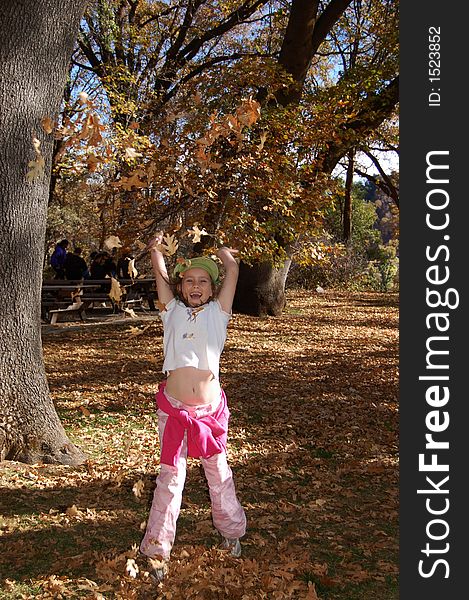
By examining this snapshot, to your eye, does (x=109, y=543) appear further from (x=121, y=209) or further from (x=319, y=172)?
(x=319, y=172)

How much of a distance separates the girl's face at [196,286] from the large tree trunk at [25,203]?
169 cm

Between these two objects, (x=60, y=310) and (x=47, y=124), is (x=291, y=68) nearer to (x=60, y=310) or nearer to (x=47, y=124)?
(x=60, y=310)

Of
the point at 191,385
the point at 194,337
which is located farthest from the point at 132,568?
the point at 194,337

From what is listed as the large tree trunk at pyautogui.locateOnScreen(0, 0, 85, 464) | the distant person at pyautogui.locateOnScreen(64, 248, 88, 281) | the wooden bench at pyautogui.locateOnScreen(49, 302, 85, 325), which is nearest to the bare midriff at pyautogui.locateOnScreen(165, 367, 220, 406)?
the large tree trunk at pyautogui.locateOnScreen(0, 0, 85, 464)

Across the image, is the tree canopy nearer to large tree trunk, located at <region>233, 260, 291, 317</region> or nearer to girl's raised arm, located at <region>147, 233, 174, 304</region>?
girl's raised arm, located at <region>147, 233, 174, 304</region>

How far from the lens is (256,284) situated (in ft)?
49.1

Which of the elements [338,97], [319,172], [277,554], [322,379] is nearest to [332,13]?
[338,97]

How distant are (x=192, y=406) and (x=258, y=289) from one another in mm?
11357

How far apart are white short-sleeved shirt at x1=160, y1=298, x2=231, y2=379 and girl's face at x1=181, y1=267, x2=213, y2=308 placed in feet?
0.15

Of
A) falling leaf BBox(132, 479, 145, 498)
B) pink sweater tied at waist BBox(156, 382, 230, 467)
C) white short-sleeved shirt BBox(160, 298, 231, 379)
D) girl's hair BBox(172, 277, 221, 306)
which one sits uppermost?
girl's hair BBox(172, 277, 221, 306)

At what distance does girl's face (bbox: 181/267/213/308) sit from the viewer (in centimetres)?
378

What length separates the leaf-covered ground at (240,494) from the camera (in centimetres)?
364

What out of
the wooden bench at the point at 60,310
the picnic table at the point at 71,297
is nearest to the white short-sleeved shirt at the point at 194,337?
the picnic table at the point at 71,297

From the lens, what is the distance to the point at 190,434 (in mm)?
3680
